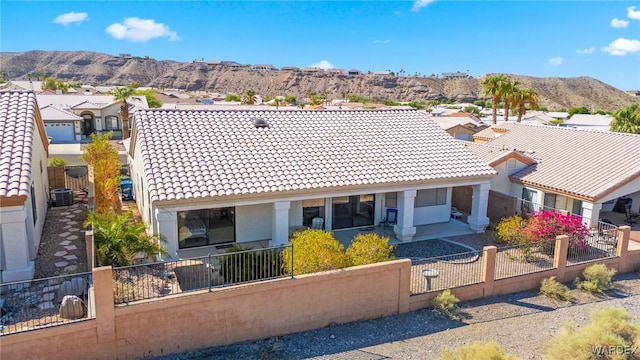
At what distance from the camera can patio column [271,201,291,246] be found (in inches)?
686

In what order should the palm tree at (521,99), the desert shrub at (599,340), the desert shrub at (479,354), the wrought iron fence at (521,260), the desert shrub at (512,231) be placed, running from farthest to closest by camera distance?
the palm tree at (521,99)
the desert shrub at (512,231)
the wrought iron fence at (521,260)
the desert shrub at (599,340)
the desert shrub at (479,354)

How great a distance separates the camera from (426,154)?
2138cm

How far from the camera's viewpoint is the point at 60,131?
47531 millimetres

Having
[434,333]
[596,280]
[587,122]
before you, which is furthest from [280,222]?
[587,122]

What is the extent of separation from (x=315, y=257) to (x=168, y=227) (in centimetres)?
567

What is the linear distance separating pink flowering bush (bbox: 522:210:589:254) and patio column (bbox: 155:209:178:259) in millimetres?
13047

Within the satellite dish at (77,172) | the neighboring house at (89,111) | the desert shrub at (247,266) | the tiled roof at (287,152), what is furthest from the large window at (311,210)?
the neighboring house at (89,111)

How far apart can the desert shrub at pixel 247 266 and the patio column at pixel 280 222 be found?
13.0 feet

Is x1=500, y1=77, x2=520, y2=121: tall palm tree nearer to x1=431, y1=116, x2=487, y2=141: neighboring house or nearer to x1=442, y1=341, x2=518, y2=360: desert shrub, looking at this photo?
x1=431, y1=116, x2=487, y2=141: neighboring house

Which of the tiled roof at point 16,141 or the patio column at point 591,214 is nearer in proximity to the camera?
the tiled roof at point 16,141

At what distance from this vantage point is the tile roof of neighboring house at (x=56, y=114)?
46.6 m

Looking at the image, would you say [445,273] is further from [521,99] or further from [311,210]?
[521,99]

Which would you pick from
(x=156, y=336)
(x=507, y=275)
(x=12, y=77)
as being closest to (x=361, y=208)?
(x=507, y=275)

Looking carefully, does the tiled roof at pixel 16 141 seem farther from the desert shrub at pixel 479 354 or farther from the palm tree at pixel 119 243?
the desert shrub at pixel 479 354
